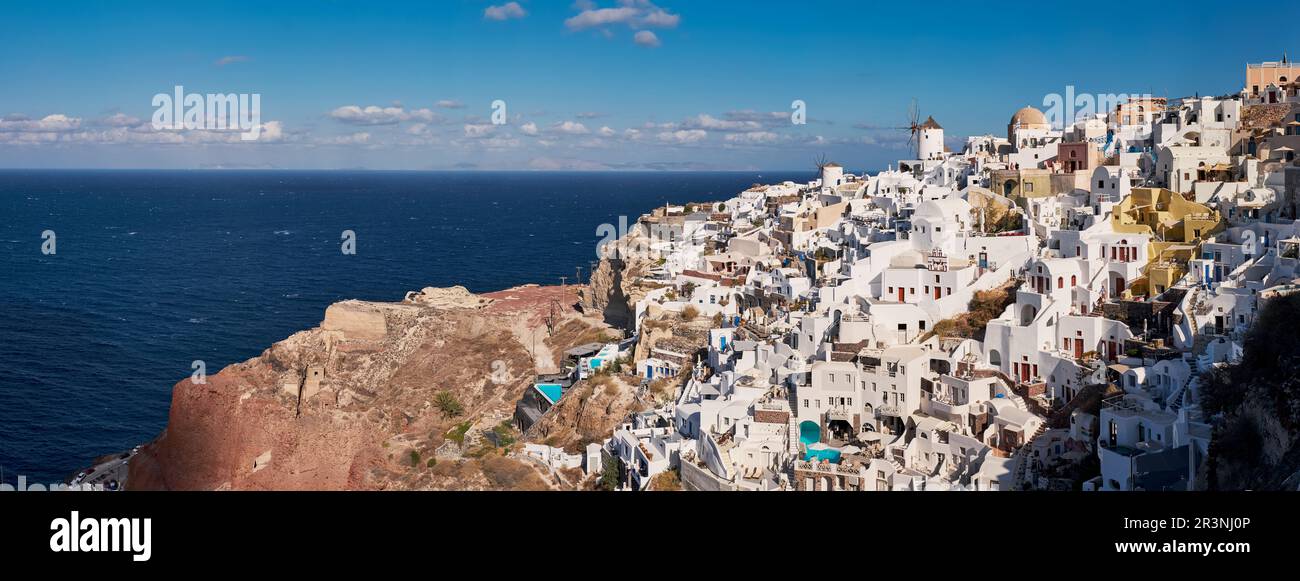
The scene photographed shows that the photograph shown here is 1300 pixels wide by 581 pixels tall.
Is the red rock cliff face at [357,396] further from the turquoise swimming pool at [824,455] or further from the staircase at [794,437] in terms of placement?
the turquoise swimming pool at [824,455]

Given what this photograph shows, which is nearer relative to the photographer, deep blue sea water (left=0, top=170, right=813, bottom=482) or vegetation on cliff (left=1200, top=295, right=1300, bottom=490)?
vegetation on cliff (left=1200, top=295, right=1300, bottom=490)

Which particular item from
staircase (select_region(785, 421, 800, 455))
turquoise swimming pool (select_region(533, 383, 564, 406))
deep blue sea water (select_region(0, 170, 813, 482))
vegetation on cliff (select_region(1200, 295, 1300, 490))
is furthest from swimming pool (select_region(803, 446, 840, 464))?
deep blue sea water (select_region(0, 170, 813, 482))

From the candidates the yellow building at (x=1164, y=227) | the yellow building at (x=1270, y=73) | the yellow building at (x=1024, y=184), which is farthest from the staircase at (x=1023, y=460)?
the yellow building at (x=1270, y=73)

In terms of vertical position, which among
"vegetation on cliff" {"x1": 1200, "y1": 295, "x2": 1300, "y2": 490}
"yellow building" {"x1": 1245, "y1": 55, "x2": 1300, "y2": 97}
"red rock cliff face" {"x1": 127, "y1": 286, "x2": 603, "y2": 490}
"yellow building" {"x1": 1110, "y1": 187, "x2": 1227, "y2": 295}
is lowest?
"red rock cliff face" {"x1": 127, "y1": 286, "x2": 603, "y2": 490}

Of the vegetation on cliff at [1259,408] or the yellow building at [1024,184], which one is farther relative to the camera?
the yellow building at [1024,184]

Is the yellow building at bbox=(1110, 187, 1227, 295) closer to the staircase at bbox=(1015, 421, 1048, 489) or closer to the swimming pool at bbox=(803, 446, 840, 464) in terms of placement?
the staircase at bbox=(1015, 421, 1048, 489)

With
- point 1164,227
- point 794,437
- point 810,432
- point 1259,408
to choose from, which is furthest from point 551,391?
point 1259,408

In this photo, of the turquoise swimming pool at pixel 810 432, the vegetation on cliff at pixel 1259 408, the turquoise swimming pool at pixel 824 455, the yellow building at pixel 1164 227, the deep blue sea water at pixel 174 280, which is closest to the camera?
the vegetation on cliff at pixel 1259 408

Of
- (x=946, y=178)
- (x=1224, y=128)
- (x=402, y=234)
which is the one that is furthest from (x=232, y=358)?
(x=402, y=234)
